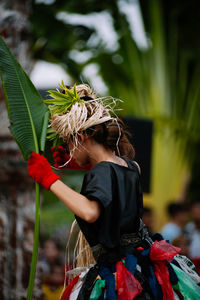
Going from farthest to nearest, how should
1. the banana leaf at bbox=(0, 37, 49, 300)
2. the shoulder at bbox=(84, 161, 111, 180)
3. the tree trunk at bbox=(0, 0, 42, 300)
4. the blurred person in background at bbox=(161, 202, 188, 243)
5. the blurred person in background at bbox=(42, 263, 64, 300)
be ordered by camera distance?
the blurred person in background at bbox=(161, 202, 188, 243) → the blurred person in background at bbox=(42, 263, 64, 300) → the tree trunk at bbox=(0, 0, 42, 300) → the banana leaf at bbox=(0, 37, 49, 300) → the shoulder at bbox=(84, 161, 111, 180)

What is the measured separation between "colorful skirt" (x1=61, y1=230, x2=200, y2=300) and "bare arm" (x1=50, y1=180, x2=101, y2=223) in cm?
25

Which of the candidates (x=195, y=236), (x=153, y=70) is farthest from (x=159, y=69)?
(x=195, y=236)

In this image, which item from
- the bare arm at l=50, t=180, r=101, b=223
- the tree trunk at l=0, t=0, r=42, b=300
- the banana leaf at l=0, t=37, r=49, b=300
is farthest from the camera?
the tree trunk at l=0, t=0, r=42, b=300

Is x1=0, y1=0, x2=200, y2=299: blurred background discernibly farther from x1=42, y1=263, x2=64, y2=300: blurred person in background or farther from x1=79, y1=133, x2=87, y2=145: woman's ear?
x1=79, y1=133, x2=87, y2=145: woman's ear

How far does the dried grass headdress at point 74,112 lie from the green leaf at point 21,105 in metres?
0.08

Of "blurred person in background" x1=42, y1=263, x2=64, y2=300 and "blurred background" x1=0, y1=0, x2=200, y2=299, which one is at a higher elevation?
"blurred background" x1=0, y1=0, x2=200, y2=299

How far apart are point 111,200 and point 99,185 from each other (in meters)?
0.08

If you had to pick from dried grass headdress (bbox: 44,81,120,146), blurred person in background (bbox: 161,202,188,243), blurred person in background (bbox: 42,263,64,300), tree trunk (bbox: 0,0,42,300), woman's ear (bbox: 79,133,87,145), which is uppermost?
dried grass headdress (bbox: 44,81,120,146)

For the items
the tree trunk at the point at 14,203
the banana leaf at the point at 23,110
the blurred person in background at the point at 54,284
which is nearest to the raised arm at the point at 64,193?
the banana leaf at the point at 23,110

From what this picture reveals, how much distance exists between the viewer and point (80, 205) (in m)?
1.50

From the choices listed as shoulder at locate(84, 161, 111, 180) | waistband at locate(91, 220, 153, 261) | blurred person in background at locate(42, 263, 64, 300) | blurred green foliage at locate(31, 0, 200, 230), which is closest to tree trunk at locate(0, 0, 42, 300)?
blurred person in background at locate(42, 263, 64, 300)

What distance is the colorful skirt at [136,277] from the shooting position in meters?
1.57

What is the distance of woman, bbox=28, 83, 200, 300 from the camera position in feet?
5.11

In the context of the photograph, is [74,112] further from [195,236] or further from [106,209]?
[195,236]
